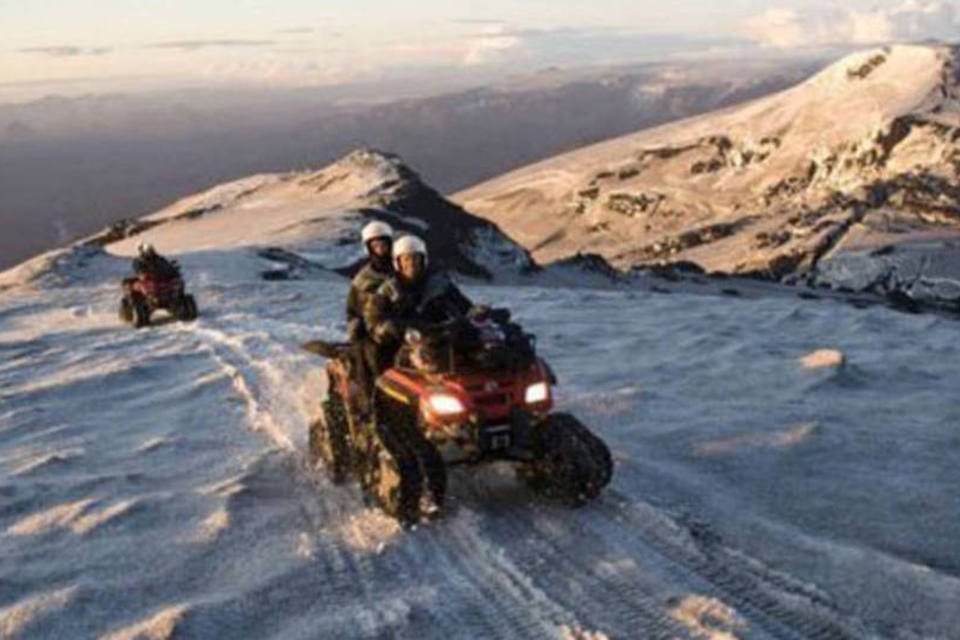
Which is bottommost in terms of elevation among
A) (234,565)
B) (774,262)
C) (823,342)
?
(774,262)

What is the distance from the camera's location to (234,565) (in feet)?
31.4

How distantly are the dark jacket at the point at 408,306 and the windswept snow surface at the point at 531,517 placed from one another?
157cm

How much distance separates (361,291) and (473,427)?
99.7 inches

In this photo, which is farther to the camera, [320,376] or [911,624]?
[320,376]

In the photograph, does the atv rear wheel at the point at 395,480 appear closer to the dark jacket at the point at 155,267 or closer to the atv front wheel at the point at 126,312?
the atv front wheel at the point at 126,312

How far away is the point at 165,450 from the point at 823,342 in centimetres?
1190

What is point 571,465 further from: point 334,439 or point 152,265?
point 152,265

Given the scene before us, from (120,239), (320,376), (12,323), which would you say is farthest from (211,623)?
(120,239)

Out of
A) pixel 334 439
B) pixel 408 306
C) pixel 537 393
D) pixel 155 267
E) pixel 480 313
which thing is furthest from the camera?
pixel 155 267

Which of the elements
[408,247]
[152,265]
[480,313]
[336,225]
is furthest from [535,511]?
[336,225]

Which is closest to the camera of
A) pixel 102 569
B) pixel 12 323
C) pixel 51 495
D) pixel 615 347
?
pixel 102 569

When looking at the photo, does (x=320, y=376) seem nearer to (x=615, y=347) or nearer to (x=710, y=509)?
(x=615, y=347)

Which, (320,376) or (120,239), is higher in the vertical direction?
(320,376)

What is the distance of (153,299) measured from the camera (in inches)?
1084
